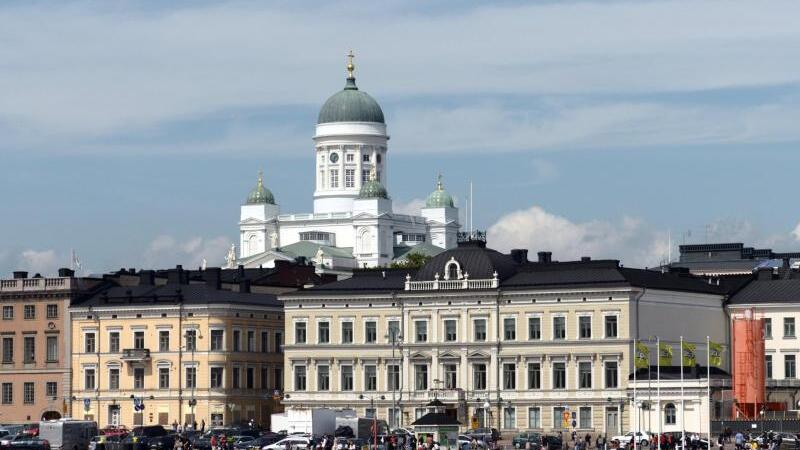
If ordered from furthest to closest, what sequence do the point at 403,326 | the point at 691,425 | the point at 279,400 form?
1. the point at 279,400
2. the point at 403,326
3. the point at 691,425

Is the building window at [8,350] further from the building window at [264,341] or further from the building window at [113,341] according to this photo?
the building window at [264,341]

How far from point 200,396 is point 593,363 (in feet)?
95.4

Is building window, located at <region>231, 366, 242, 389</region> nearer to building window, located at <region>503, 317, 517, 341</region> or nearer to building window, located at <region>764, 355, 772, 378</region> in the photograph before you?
building window, located at <region>503, 317, 517, 341</region>

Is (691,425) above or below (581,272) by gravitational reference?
below

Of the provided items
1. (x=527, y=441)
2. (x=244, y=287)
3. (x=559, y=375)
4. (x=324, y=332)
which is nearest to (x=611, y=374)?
(x=559, y=375)

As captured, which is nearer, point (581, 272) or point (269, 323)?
point (581, 272)

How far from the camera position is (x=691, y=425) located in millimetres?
134625

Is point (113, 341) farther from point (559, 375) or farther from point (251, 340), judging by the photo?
point (559, 375)

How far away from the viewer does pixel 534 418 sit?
142125 mm

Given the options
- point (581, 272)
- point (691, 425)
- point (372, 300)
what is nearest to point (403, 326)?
point (372, 300)

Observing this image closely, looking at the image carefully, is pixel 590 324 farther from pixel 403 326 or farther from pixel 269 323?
pixel 269 323

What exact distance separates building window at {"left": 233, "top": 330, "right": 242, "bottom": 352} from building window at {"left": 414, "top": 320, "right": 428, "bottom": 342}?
15.1 meters

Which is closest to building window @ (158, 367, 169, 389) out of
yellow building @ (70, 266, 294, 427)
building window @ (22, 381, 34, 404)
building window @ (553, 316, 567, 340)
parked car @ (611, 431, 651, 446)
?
yellow building @ (70, 266, 294, 427)

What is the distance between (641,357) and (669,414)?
430 centimetres
